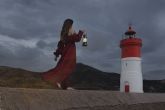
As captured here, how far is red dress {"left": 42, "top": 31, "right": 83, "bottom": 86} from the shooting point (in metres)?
9.60

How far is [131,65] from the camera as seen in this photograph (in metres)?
19.8

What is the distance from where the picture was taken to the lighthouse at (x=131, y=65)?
19.8 m

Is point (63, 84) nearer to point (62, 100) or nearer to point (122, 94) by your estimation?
point (122, 94)

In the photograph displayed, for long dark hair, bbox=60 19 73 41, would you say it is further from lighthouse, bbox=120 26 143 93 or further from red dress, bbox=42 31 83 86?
lighthouse, bbox=120 26 143 93

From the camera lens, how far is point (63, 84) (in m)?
9.77

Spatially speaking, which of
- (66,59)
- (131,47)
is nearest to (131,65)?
(131,47)

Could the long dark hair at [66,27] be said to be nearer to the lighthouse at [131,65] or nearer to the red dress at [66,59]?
the red dress at [66,59]

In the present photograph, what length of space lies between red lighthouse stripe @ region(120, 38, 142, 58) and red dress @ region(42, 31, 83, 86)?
10.1 metres

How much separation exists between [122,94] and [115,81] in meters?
21.7

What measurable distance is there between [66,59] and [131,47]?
34.0 feet

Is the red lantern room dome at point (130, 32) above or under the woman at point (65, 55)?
above

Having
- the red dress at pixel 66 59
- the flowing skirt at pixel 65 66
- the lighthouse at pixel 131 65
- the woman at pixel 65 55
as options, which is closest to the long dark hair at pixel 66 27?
the woman at pixel 65 55

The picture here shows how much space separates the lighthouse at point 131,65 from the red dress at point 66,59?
10093mm

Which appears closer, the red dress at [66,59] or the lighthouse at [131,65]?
the red dress at [66,59]
